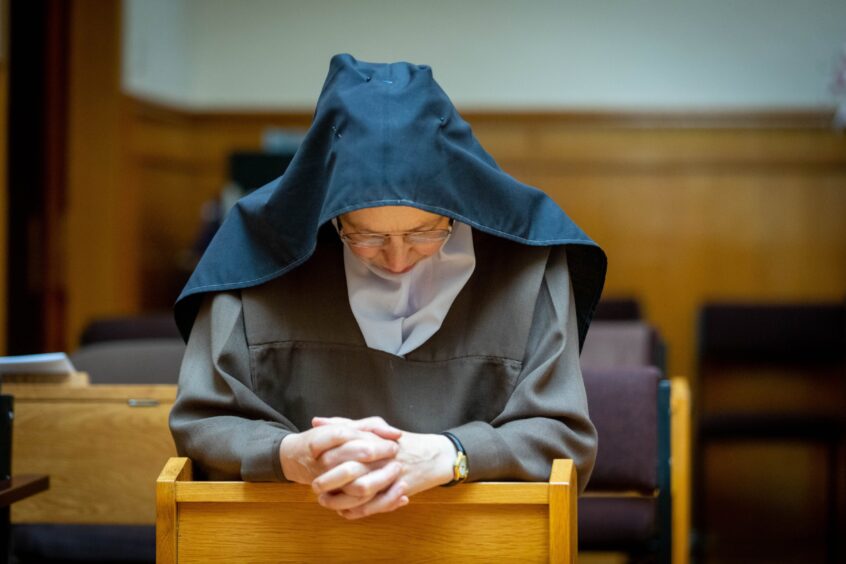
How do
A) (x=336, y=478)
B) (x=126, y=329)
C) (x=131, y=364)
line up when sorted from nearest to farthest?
(x=336, y=478)
(x=131, y=364)
(x=126, y=329)

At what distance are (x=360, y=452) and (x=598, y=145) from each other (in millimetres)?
5120

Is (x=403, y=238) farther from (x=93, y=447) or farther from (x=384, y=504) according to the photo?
(x=93, y=447)

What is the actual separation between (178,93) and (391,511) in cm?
531

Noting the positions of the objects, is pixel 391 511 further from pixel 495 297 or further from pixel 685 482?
pixel 685 482

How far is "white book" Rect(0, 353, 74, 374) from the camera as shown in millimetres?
2799

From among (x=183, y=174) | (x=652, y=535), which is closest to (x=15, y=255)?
(x=183, y=174)

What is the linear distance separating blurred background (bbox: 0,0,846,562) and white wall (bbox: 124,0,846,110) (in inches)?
0.5

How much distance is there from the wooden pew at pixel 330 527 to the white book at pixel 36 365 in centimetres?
98

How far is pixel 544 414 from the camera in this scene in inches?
85.7

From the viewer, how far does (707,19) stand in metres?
6.70

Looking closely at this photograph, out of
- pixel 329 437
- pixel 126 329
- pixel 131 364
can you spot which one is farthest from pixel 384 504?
pixel 126 329

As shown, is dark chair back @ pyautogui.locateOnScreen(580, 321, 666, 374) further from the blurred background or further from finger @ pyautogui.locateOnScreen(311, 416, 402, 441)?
finger @ pyautogui.locateOnScreen(311, 416, 402, 441)

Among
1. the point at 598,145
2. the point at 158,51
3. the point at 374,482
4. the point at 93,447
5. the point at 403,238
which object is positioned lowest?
the point at 93,447

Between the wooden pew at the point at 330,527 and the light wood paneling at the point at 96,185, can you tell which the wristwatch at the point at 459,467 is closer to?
the wooden pew at the point at 330,527
